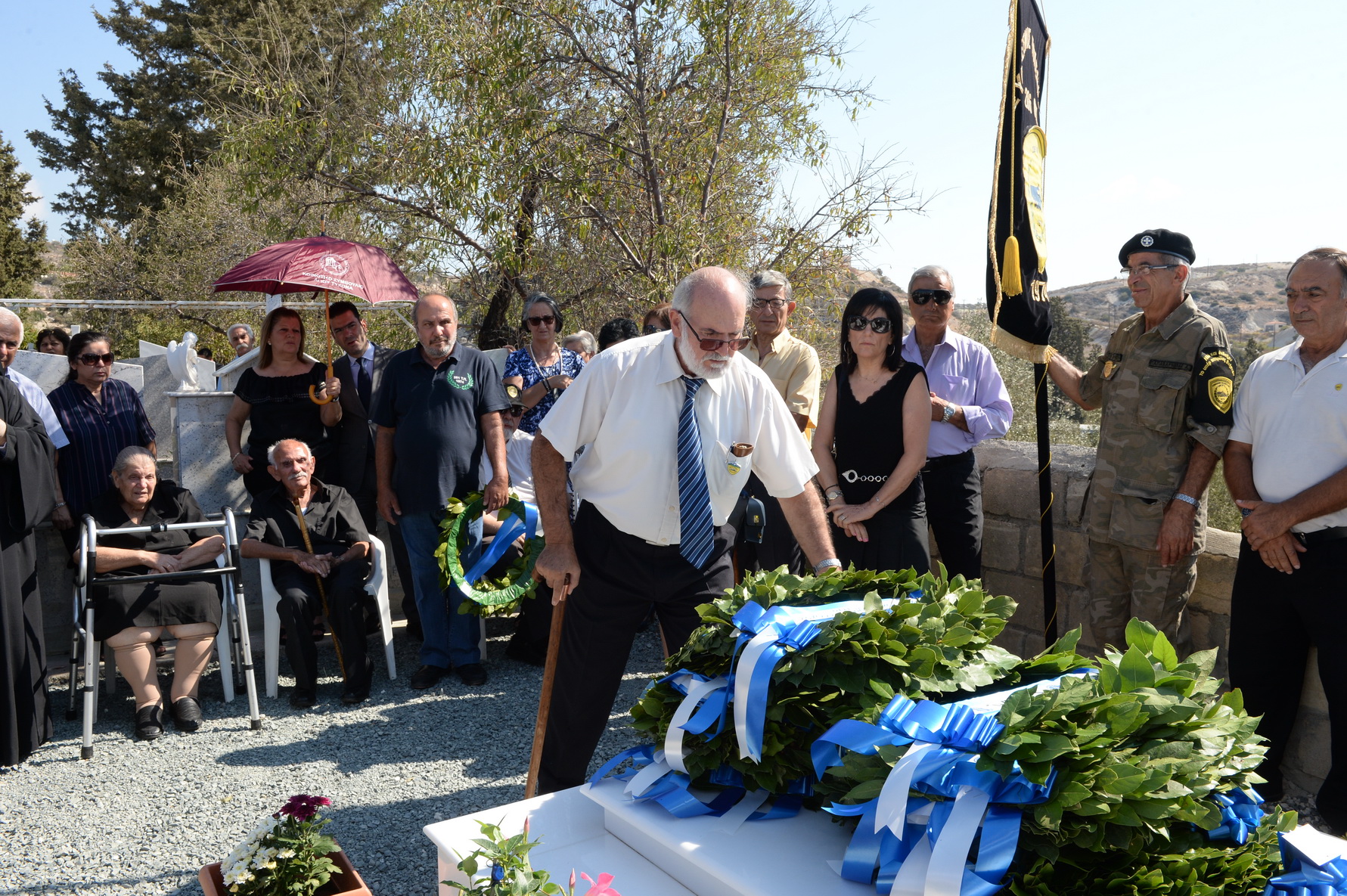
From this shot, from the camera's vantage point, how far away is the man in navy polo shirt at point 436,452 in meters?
5.99

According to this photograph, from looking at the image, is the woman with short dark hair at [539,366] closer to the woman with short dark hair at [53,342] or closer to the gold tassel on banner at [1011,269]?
the gold tassel on banner at [1011,269]

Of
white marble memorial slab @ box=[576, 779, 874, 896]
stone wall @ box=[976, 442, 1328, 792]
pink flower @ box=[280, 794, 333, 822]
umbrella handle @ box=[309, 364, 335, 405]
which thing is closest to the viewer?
white marble memorial slab @ box=[576, 779, 874, 896]

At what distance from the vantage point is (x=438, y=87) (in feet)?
33.0

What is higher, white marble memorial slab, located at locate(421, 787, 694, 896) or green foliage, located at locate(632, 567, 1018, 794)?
green foliage, located at locate(632, 567, 1018, 794)

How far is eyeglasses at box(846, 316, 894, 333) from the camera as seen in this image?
457 centimetres

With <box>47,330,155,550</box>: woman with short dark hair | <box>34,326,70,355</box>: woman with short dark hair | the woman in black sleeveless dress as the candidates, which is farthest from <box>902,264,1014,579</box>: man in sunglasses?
<box>34,326,70,355</box>: woman with short dark hair

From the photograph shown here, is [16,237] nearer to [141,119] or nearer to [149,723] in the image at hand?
[141,119]

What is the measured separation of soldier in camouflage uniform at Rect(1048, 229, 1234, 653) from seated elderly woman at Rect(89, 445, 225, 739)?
4.82m

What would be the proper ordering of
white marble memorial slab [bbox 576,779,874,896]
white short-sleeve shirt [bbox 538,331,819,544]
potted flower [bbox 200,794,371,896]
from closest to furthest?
white marble memorial slab [bbox 576,779,874,896] < potted flower [bbox 200,794,371,896] < white short-sleeve shirt [bbox 538,331,819,544]

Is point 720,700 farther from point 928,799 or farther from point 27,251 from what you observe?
point 27,251

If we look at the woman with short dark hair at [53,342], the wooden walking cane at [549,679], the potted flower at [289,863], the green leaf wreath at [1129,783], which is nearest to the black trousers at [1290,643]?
the green leaf wreath at [1129,783]

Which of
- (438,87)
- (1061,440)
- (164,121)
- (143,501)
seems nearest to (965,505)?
(1061,440)

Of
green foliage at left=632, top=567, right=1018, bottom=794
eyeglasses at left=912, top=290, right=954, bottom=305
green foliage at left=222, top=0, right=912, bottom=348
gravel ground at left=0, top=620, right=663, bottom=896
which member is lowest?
gravel ground at left=0, top=620, right=663, bottom=896

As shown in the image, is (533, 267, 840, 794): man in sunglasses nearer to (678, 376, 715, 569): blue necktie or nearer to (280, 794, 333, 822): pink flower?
(678, 376, 715, 569): blue necktie
